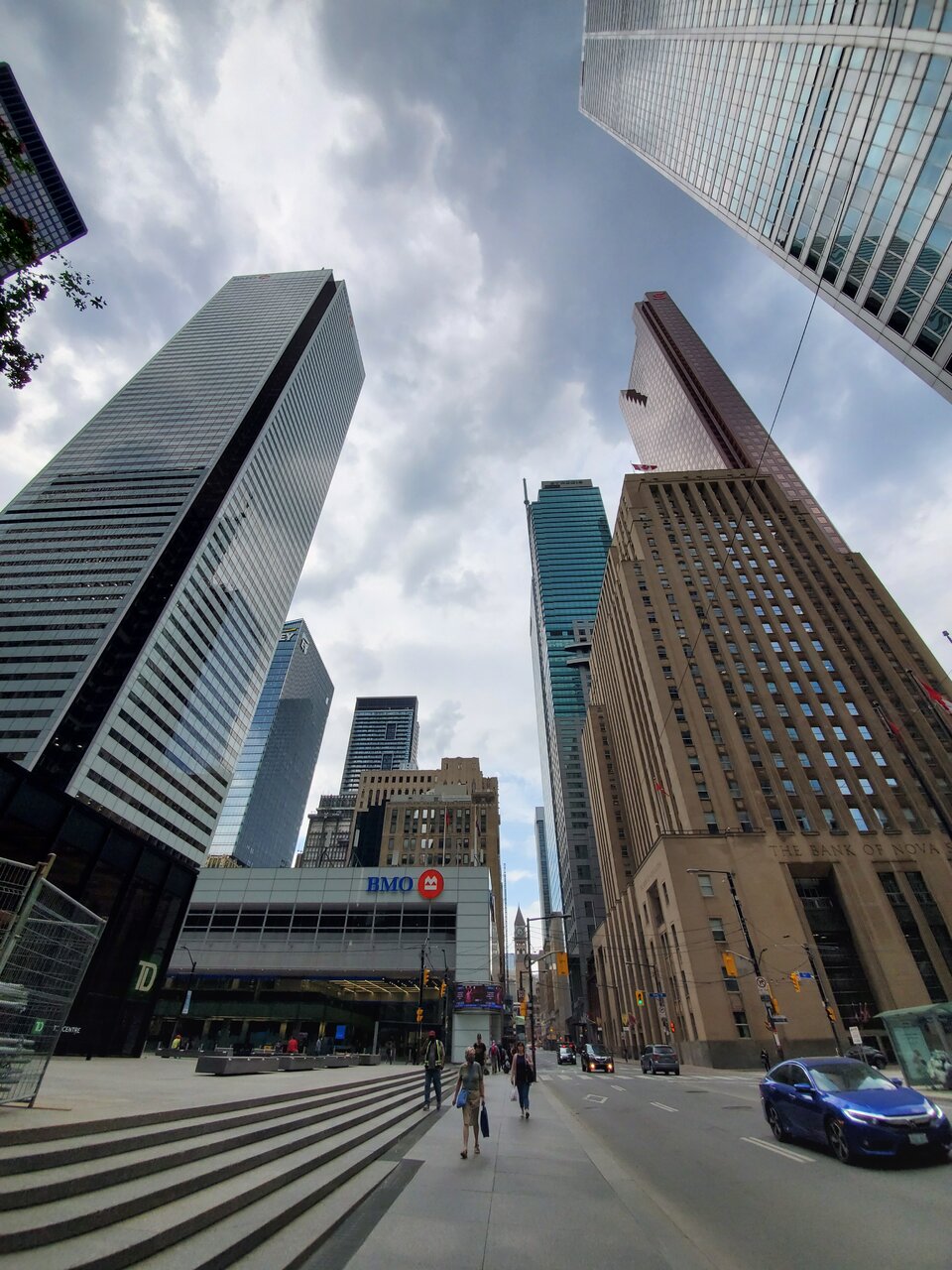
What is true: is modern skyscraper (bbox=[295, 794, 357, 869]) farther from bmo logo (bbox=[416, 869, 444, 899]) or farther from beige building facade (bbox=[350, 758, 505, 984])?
bmo logo (bbox=[416, 869, 444, 899])

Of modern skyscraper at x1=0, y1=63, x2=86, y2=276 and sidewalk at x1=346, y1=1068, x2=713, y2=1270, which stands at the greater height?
modern skyscraper at x1=0, y1=63, x2=86, y2=276

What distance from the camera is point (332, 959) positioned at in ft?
149

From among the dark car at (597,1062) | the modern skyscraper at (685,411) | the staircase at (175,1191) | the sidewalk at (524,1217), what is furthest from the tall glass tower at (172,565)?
the modern skyscraper at (685,411)

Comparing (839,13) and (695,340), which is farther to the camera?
(695,340)

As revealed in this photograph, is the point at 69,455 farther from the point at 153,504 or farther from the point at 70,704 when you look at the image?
the point at 70,704

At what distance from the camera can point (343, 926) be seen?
46.7 meters

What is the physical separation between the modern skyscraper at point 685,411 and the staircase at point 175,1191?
120283 mm

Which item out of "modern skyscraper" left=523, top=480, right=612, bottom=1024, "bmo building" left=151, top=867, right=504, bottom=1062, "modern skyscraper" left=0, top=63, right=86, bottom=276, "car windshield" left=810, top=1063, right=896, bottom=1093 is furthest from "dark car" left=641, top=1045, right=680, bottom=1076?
"modern skyscraper" left=0, top=63, right=86, bottom=276

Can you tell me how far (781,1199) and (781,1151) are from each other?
359 centimetres

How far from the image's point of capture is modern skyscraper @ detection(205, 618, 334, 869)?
491 ft

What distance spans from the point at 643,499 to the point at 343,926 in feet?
241

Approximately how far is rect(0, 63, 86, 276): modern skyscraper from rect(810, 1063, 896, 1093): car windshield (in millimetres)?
135762

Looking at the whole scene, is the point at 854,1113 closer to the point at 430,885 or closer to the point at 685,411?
the point at 430,885

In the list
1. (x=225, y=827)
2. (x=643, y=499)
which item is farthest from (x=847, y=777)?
(x=225, y=827)
